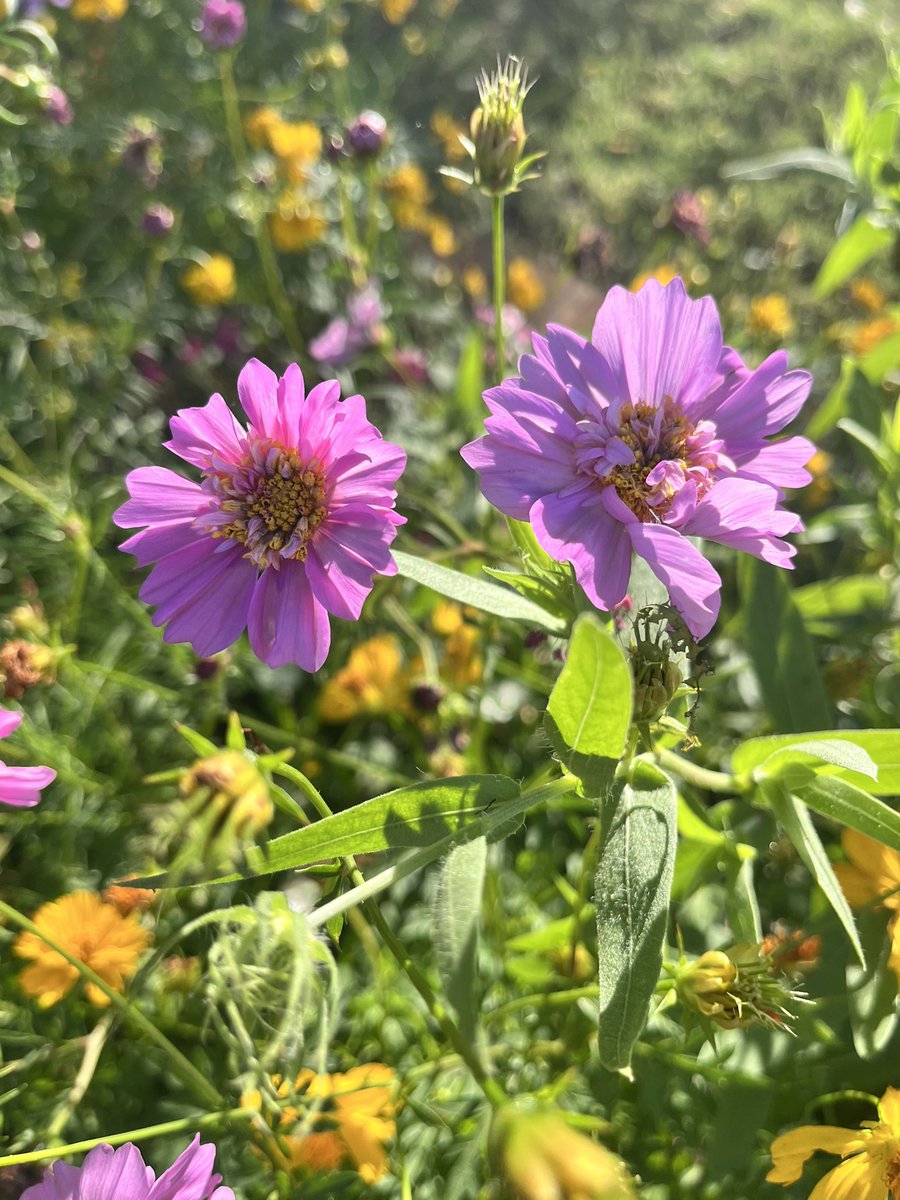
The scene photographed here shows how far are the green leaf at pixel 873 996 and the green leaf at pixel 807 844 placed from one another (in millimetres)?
120

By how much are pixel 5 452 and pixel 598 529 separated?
124cm

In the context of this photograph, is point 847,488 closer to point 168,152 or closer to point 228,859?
point 228,859

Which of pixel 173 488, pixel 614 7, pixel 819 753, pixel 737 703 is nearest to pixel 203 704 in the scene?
pixel 173 488

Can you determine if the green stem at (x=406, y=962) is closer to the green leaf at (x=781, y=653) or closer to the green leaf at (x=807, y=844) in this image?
the green leaf at (x=807, y=844)

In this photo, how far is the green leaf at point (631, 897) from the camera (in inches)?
23.2

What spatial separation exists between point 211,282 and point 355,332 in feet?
1.24

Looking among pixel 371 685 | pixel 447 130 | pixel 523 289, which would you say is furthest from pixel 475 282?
pixel 371 685

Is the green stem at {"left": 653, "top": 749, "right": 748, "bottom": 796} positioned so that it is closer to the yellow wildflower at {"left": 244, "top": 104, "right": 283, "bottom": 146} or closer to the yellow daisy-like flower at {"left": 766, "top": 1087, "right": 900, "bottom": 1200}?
the yellow daisy-like flower at {"left": 766, "top": 1087, "right": 900, "bottom": 1200}

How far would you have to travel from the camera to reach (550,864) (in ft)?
4.17

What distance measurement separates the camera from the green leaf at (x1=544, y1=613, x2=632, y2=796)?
54 centimetres

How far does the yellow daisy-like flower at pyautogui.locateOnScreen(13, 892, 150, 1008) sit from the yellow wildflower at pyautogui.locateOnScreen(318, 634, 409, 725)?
47 cm

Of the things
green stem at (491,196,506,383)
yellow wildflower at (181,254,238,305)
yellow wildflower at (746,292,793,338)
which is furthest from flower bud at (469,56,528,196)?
yellow wildflower at (181,254,238,305)

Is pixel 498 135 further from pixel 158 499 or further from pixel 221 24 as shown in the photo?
pixel 221 24

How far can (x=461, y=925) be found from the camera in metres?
0.53
